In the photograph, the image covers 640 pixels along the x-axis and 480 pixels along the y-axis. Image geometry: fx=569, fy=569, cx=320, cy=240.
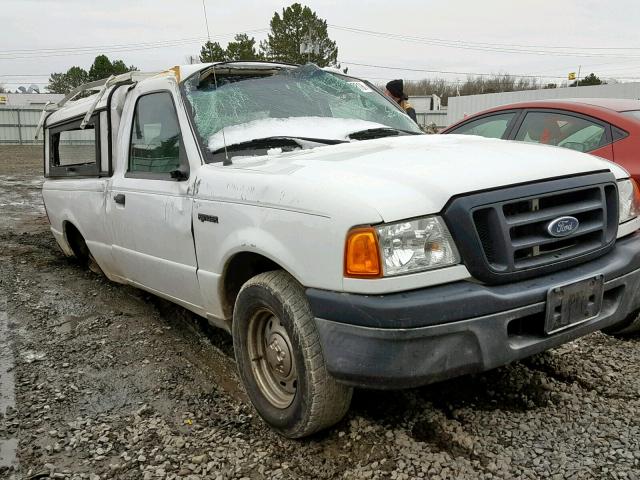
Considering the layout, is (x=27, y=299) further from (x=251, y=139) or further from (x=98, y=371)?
(x=251, y=139)

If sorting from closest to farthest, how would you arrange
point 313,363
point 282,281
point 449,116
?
1. point 313,363
2. point 282,281
3. point 449,116

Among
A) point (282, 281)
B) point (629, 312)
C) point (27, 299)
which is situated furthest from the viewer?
point (27, 299)

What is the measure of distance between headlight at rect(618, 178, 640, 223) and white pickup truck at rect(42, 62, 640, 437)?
0.4 inches

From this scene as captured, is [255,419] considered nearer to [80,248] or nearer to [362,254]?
[362,254]

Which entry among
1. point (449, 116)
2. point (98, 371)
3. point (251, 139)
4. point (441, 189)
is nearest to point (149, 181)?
point (251, 139)

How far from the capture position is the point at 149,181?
11.8ft

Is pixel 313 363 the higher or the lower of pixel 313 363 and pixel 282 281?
the lower

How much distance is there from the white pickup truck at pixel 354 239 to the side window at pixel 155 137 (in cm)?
2

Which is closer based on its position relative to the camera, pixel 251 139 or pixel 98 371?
pixel 251 139

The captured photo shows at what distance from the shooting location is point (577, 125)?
15.7 feet

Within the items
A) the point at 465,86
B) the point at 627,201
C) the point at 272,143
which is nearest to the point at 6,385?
the point at 272,143

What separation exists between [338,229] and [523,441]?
1.33m

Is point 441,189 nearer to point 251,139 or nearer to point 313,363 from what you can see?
point 313,363

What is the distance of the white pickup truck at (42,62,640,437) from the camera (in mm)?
2166
